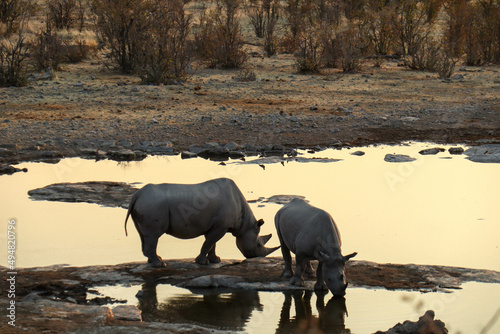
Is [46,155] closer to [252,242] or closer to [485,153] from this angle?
[252,242]

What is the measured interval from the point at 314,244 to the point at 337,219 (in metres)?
2.94

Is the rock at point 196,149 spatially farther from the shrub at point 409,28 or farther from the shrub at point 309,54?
the shrub at point 409,28

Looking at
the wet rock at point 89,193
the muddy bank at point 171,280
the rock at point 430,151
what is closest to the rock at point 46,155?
the wet rock at point 89,193

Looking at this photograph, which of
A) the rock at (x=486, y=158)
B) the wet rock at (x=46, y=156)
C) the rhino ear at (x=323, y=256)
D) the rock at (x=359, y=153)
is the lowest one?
the rock at (x=486, y=158)

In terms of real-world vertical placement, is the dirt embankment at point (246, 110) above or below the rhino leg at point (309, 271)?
above

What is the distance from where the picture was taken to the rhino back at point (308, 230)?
7539 millimetres

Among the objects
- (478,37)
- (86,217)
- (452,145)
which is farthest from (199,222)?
(478,37)

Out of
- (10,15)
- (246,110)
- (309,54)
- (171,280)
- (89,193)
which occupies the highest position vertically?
(10,15)

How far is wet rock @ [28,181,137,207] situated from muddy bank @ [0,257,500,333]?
294 cm

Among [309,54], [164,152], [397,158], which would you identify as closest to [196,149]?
[164,152]

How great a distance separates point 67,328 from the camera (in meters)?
6.07

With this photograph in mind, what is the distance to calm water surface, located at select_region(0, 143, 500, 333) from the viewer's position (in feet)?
24.5

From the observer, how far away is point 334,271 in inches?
289

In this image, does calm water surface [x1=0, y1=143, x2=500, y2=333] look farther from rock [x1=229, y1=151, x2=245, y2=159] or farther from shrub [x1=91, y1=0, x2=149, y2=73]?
shrub [x1=91, y1=0, x2=149, y2=73]
